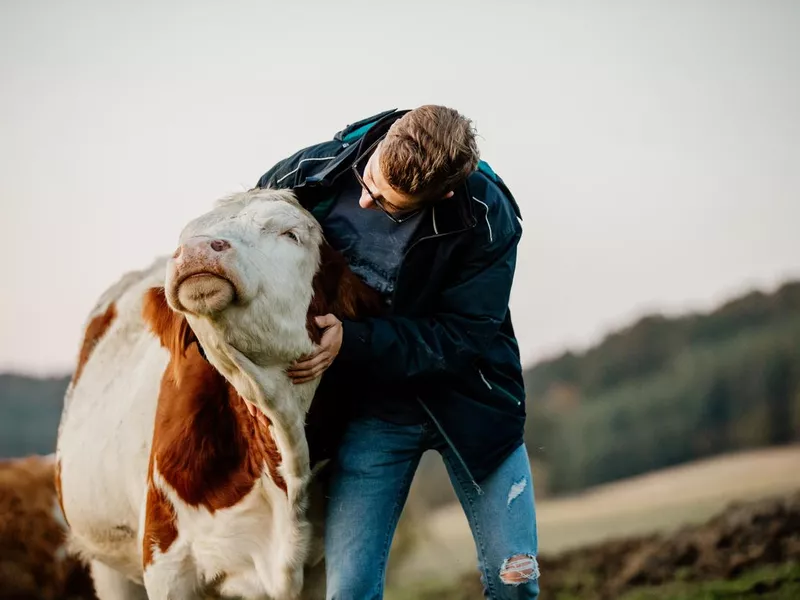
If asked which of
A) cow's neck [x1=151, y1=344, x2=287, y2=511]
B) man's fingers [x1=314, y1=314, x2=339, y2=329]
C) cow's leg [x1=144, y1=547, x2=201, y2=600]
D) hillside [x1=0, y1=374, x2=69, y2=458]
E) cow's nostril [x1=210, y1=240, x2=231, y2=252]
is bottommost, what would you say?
hillside [x1=0, y1=374, x2=69, y2=458]

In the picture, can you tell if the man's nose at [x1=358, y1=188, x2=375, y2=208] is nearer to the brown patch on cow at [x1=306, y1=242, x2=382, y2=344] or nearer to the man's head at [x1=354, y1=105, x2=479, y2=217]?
the man's head at [x1=354, y1=105, x2=479, y2=217]

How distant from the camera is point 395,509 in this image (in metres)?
3.48

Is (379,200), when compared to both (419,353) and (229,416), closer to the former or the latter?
(419,353)

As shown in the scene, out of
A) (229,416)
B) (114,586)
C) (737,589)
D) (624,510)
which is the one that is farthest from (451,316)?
(624,510)

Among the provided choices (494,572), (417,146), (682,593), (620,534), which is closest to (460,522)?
(620,534)

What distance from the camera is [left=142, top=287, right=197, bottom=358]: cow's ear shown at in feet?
11.1

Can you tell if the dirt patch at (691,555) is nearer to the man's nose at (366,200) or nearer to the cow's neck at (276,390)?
the cow's neck at (276,390)

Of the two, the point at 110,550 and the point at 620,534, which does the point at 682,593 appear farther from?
the point at 110,550

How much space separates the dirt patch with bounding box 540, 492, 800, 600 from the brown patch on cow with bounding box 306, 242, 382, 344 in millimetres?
4316

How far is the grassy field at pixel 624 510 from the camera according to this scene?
8195mm

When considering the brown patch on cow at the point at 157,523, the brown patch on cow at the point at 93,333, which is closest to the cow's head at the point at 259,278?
the brown patch on cow at the point at 157,523

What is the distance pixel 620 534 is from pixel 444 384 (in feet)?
18.3

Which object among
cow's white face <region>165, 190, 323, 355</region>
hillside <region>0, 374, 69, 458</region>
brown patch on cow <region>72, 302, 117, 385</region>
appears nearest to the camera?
cow's white face <region>165, 190, 323, 355</region>

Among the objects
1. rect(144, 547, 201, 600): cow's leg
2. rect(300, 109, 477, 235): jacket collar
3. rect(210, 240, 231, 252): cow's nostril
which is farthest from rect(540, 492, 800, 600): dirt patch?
rect(210, 240, 231, 252): cow's nostril
